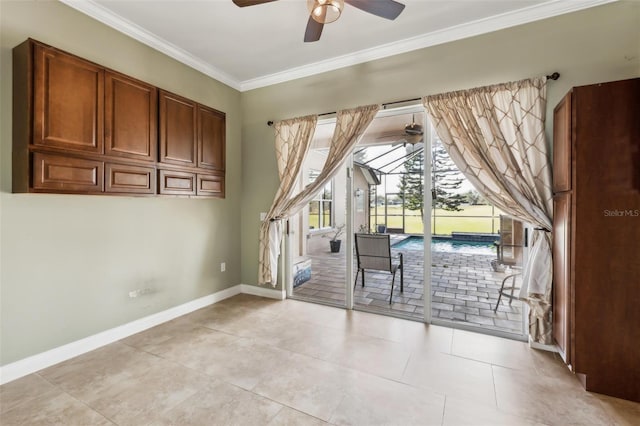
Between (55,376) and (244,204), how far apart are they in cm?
261

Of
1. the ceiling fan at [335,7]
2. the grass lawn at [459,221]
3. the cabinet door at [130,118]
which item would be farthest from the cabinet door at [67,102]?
the grass lawn at [459,221]

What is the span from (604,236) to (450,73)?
1.97 meters

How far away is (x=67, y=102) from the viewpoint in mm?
2117

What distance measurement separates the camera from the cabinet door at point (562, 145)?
6.63 feet

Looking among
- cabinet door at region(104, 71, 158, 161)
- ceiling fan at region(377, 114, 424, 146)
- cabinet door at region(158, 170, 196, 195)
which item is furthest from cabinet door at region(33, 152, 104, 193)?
ceiling fan at region(377, 114, 424, 146)

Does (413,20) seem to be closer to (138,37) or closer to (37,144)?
(138,37)

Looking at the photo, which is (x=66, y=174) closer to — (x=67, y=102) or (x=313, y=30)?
(x=67, y=102)

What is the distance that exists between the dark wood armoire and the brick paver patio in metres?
0.89

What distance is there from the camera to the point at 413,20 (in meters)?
2.66

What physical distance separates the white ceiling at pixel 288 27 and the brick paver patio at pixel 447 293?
7.82 feet

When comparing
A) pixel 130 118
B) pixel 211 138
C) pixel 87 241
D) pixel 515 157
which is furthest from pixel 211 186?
pixel 515 157

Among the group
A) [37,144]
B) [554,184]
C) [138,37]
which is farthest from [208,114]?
[554,184]

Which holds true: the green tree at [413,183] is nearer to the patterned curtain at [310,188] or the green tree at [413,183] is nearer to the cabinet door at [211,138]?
the patterned curtain at [310,188]

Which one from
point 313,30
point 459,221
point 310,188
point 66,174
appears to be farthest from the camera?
point 310,188
